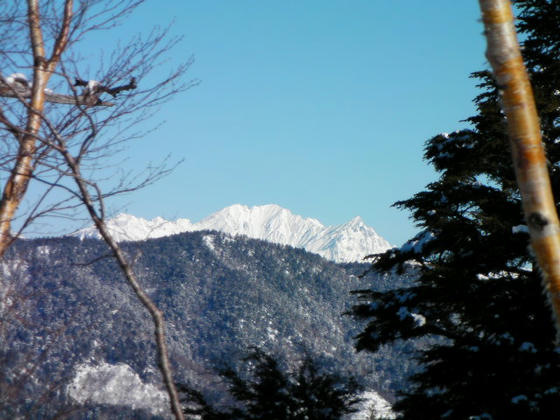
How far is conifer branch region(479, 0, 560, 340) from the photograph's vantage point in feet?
4.64

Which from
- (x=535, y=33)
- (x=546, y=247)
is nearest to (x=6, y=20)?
(x=546, y=247)

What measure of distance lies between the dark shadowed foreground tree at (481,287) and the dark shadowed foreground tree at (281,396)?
471 centimetres

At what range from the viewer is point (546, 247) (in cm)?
142

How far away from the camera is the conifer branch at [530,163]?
1413mm

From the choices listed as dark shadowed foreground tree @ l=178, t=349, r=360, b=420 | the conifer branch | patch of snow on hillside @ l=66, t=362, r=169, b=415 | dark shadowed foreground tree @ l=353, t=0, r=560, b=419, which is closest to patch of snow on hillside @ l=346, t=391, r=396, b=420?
dark shadowed foreground tree @ l=178, t=349, r=360, b=420

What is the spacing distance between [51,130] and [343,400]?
36.1 ft

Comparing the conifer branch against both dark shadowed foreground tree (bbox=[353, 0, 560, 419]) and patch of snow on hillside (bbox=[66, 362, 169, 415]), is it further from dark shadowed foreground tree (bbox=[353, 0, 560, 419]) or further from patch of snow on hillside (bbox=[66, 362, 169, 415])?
patch of snow on hillside (bbox=[66, 362, 169, 415])

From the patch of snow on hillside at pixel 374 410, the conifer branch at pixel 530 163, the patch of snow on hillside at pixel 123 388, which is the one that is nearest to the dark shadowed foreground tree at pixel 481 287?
the patch of snow on hillside at pixel 374 410

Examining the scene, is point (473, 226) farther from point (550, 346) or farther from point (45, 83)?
point (45, 83)

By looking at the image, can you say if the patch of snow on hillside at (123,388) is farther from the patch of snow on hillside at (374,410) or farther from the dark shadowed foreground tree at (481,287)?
the dark shadowed foreground tree at (481,287)

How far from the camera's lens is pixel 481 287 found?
6.40 m

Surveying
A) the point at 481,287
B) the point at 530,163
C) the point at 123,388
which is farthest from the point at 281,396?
the point at 123,388

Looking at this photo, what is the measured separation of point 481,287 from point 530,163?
17.7 ft

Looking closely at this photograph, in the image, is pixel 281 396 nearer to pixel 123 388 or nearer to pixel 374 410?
pixel 374 410
